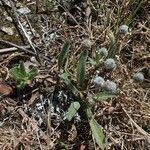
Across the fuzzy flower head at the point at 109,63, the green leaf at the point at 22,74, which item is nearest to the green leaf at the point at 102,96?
the fuzzy flower head at the point at 109,63

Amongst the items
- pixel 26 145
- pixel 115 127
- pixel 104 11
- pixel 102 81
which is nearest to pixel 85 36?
pixel 104 11

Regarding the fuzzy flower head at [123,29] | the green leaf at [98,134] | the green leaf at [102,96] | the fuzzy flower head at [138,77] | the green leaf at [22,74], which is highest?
the fuzzy flower head at [123,29]

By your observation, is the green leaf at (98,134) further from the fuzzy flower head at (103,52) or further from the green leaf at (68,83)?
the fuzzy flower head at (103,52)

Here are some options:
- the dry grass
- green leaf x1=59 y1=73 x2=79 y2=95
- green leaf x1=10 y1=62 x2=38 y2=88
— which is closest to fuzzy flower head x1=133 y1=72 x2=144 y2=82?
the dry grass

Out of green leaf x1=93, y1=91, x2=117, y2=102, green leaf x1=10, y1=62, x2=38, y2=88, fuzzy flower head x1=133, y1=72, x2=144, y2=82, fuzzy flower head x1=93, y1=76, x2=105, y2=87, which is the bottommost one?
green leaf x1=93, y1=91, x2=117, y2=102

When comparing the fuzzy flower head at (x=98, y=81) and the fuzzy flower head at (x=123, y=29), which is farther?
the fuzzy flower head at (x=123, y=29)

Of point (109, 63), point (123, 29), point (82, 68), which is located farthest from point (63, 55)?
point (123, 29)

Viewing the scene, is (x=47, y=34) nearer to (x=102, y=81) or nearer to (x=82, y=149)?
(x=102, y=81)

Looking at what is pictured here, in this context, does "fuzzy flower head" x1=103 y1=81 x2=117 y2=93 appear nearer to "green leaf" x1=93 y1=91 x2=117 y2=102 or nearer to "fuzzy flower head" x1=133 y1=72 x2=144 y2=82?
"green leaf" x1=93 y1=91 x2=117 y2=102
